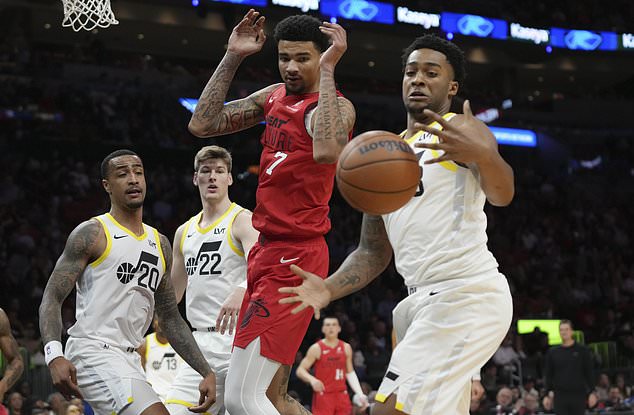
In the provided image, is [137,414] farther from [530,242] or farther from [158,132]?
[530,242]

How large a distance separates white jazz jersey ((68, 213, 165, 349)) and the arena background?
6.11 metres

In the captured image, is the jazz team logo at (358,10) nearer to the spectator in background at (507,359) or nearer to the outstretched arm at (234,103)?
the spectator in background at (507,359)

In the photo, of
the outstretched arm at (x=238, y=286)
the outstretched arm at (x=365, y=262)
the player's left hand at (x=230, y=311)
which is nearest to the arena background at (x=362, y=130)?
the outstretched arm at (x=238, y=286)

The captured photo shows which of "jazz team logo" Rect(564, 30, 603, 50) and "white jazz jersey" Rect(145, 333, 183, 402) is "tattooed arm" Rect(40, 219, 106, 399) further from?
"jazz team logo" Rect(564, 30, 603, 50)

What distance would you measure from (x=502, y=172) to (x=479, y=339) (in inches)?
29.9

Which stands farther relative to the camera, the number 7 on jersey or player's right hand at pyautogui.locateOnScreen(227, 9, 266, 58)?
player's right hand at pyautogui.locateOnScreen(227, 9, 266, 58)

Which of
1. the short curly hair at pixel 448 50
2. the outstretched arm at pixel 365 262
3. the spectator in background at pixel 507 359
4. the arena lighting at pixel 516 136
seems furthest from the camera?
the arena lighting at pixel 516 136

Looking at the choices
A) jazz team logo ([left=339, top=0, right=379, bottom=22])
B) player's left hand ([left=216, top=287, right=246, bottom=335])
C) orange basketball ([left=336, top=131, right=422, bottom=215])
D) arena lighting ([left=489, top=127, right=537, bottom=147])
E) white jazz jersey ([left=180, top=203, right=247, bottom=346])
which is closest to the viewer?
orange basketball ([left=336, top=131, right=422, bottom=215])

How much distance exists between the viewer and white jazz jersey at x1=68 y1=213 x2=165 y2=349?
18.1 ft

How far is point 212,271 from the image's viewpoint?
6.46 m

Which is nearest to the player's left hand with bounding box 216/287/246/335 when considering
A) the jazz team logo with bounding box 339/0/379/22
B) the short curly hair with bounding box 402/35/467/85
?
the short curly hair with bounding box 402/35/467/85

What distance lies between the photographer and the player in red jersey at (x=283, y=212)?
4848mm

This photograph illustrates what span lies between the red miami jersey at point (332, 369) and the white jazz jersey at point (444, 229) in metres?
7.82

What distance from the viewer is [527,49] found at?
29016 mm
